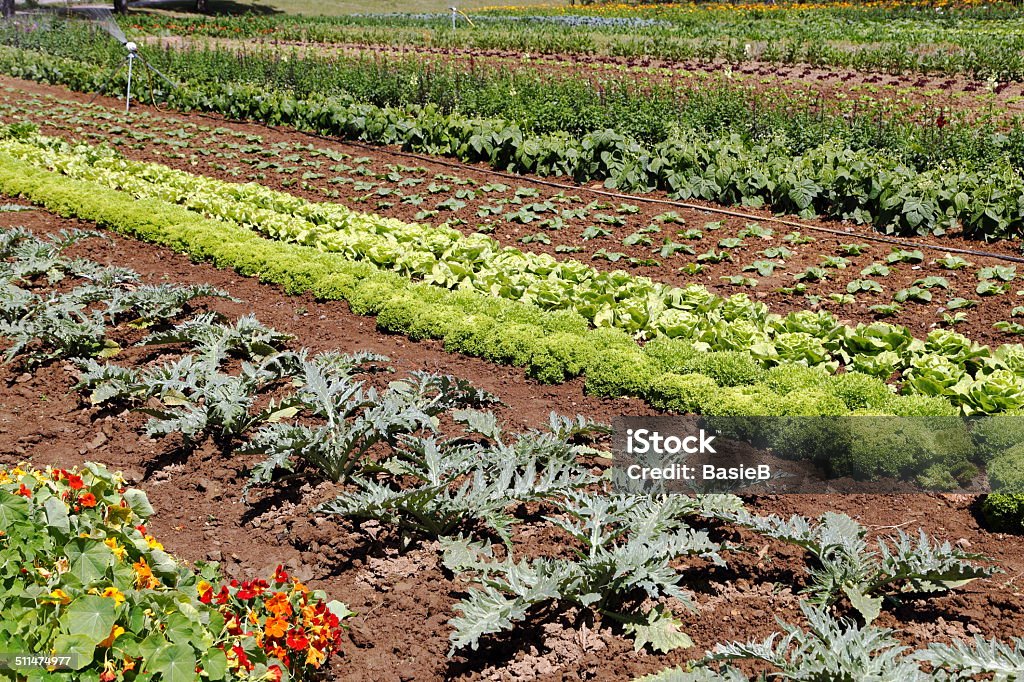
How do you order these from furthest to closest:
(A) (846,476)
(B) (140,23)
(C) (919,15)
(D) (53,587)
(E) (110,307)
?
1. (B) (140,23)
2. (C) (919,15)
3. (E) (110,307)
4. (A) (846,476)
5. (D) (53,587)

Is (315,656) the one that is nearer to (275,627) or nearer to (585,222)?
(275,627)

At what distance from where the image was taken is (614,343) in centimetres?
562

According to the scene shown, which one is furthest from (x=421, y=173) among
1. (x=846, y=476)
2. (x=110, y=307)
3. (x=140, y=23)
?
(x=140, y=23)

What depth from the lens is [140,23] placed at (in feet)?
111

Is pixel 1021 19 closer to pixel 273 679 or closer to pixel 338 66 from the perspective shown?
pixel 338 66

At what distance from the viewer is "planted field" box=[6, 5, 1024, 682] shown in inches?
129

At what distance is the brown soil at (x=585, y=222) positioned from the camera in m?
6.76

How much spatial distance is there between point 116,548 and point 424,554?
53.2 inches

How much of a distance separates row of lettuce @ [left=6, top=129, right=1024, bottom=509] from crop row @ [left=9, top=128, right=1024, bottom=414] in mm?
14

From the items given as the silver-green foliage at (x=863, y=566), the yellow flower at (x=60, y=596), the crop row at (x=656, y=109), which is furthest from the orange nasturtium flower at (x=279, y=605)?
the crop row at (x=656, y=109)

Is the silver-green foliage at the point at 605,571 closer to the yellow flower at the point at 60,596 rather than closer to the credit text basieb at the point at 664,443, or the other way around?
the credit text basieb at the point at 664,443

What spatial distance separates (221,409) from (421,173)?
6480mm

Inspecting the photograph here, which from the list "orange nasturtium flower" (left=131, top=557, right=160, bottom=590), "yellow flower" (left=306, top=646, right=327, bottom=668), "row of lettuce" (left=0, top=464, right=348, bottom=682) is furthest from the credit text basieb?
"orange nasturtium flower" (left=131, top=557, right=160, bottom=590)

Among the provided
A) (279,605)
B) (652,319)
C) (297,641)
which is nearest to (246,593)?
(279,605)
